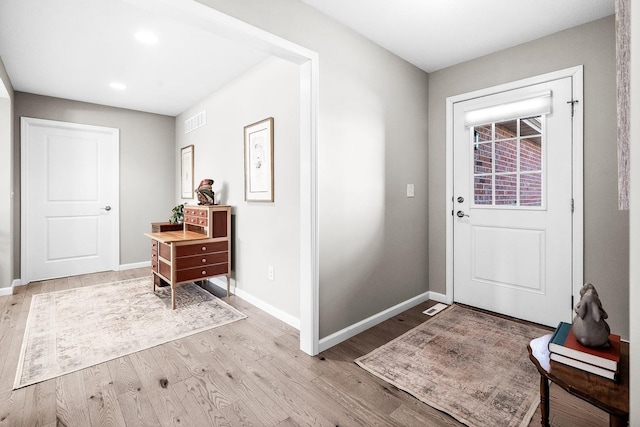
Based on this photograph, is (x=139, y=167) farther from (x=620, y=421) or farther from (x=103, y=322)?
(x=620, y=421)

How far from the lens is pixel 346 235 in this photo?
244cm

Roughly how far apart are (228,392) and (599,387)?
169 cm

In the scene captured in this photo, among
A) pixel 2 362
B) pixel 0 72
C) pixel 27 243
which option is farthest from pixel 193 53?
pixel 27 243

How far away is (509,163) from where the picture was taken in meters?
2.80

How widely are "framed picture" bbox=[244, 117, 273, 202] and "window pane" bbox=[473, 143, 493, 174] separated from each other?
1.94 meters

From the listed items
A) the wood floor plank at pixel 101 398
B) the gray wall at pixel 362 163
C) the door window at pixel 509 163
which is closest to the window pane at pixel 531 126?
the door window at pixel 509 163

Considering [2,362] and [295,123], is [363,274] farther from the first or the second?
[2,362]

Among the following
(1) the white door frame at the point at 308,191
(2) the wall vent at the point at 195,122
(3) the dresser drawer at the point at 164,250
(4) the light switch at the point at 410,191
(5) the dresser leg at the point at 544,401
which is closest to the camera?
(5) the dresser leg at the point at 544,401

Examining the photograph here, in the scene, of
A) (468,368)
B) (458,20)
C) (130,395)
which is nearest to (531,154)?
(458,20)

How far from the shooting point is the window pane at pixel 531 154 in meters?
2.64

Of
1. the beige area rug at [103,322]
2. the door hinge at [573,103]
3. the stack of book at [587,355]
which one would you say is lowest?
the beige area rug at [103,322]

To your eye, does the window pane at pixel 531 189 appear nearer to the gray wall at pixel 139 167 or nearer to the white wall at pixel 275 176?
the white wall at pixel 275 176

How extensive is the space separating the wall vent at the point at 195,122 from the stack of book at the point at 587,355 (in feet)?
13.7

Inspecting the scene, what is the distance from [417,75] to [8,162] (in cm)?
450
